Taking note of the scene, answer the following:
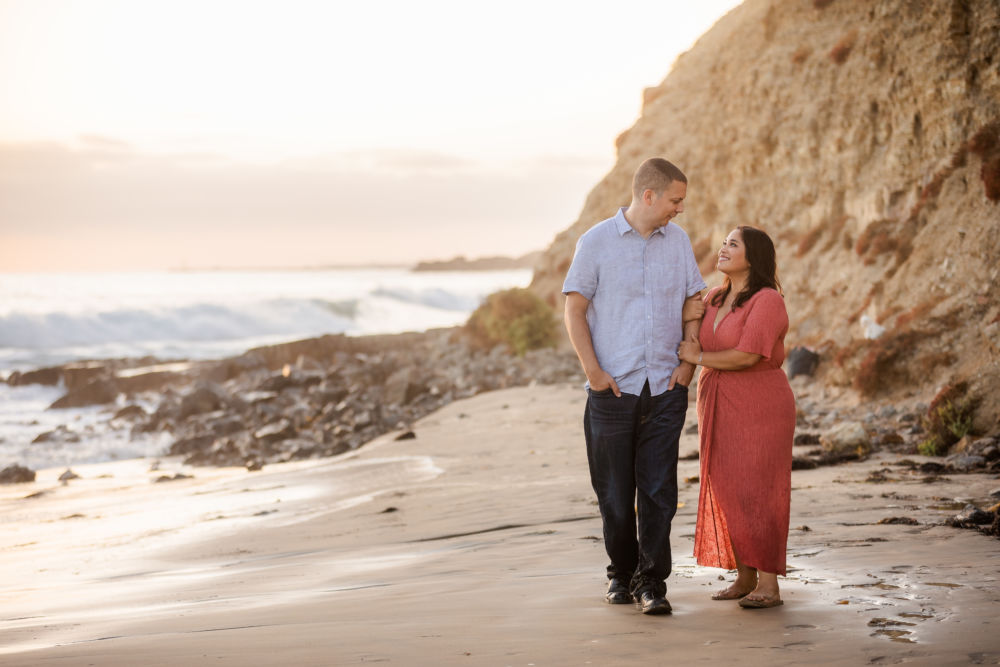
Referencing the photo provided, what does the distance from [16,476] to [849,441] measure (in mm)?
14175

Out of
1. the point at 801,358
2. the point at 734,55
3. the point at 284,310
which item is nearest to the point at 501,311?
the point at 734,55

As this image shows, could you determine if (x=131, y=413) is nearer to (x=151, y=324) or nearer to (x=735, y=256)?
(x=735, y=256)

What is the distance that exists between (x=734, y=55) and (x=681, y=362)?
1030 inches

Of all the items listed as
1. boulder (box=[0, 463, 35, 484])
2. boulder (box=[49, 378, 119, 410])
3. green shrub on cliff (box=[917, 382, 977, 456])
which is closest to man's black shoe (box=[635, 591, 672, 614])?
green shrub on cliff (box=[917, 382, 977, 456])

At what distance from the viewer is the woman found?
446 cm

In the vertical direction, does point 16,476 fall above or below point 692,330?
below

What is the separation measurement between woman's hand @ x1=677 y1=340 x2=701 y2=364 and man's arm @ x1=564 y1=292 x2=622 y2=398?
392 mm

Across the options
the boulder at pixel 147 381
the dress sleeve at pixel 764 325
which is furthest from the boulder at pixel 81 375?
the dress sleeve at pixel 764 325

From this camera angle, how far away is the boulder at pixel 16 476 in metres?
16.0

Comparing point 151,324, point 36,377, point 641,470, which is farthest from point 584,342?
point 151,324

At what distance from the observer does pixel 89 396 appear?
27.5 m

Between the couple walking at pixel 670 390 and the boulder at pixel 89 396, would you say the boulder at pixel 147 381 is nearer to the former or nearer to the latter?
the boulder at pixel 89 396

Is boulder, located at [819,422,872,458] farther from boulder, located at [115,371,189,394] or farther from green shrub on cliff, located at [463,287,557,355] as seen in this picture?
boulder, located at [115,371,189,394]

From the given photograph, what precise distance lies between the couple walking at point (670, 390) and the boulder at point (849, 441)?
18.5 ft
